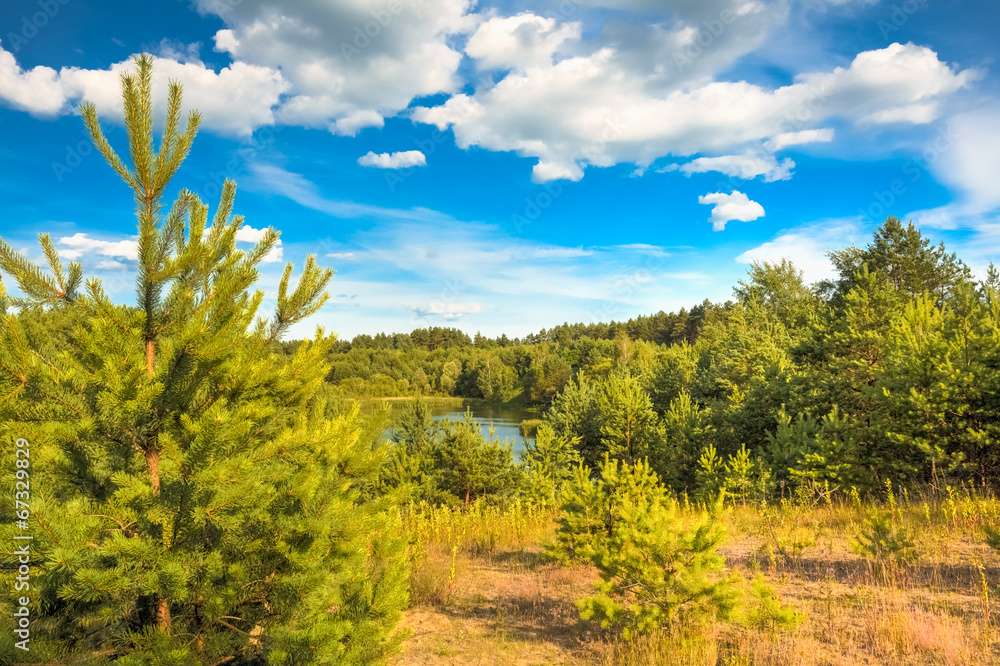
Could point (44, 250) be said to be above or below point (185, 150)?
below

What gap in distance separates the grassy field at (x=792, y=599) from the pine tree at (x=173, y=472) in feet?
4.36

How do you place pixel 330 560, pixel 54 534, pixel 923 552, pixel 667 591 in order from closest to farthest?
1. pixel 54 534
2. pixel 330 560
3. pixel 667 591
4. pixel 923 552

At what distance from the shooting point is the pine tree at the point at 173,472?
236cm

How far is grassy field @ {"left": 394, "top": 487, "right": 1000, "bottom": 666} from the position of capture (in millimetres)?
3705

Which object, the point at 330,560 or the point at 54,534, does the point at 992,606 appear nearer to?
the point at 330,560

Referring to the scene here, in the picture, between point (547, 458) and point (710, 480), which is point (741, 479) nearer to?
point (710, 480)

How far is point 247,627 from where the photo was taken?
114 inches

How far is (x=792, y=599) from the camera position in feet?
15.5

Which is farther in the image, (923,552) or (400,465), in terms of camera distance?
(400,465)

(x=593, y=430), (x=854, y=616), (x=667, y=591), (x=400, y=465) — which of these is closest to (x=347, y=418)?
(x=667, y=591)

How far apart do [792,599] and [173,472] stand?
530cm

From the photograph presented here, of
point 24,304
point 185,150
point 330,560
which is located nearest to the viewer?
point 24,304

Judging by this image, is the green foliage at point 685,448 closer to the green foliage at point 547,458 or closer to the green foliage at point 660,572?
the green foliage at point 547,458

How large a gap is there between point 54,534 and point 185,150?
2052 mm
